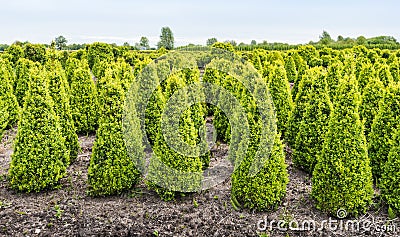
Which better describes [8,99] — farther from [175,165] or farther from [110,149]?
[175,165]

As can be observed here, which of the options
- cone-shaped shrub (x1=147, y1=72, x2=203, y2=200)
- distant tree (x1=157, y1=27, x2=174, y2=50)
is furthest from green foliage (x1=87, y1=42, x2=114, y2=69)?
cone-shaped shrub (x1=147, y1=72, x2=203, y2=200)

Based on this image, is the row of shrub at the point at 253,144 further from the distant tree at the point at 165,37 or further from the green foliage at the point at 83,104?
the distant tree at the point at 165,37

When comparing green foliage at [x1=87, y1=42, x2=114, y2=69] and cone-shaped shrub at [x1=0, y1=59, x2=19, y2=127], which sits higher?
green foliage at [x1=87, y1=42, x2=114, y2=69]

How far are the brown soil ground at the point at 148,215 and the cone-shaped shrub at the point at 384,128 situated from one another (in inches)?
51.3

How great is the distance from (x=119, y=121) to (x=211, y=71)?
196 inches

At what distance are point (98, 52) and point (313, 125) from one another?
27677mm

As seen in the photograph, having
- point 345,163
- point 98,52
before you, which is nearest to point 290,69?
point 98,52

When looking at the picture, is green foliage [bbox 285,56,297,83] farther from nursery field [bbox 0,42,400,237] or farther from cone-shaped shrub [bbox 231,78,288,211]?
cone-shaped shrub [bbox 231,78,288,211]

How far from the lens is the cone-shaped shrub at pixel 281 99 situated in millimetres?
10820

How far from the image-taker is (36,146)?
25.4 ft

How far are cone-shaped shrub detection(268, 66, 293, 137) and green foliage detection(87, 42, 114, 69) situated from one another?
2370 cm

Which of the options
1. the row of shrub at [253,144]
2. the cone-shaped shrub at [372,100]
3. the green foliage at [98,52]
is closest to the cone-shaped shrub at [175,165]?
the row of shrub at [253,144]

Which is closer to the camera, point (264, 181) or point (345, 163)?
point (345, 163)

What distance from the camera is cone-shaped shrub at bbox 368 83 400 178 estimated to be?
801 centimetres
